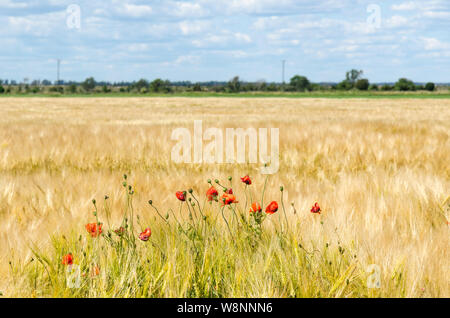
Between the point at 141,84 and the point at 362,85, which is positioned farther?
the point at 141,84

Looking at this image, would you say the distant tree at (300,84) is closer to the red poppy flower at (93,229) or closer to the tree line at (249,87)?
the tree line at (249,87)

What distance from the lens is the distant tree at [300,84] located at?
4019 inches

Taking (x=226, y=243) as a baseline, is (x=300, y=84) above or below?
above

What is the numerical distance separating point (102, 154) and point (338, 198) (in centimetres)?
356

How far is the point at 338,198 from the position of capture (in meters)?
2.78

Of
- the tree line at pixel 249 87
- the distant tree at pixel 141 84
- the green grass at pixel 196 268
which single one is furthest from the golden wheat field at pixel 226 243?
the distant tree at pixel 141 84

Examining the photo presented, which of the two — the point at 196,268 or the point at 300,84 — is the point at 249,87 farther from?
the point at 196,268

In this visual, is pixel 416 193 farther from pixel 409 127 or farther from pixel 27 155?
pixel 409 127

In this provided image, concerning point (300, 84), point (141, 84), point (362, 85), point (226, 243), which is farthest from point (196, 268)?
point (141, 84)

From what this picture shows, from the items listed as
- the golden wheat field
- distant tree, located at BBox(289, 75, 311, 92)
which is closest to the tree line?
distant tree, located at BBox(289, 75, 311, 92)

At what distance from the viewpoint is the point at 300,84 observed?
103 meters

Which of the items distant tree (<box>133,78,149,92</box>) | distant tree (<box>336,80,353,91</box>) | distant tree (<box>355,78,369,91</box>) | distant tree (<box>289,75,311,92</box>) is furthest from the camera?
distant tree (<box>133,78,149,92</box>)

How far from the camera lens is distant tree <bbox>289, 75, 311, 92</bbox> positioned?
10208 centimetres

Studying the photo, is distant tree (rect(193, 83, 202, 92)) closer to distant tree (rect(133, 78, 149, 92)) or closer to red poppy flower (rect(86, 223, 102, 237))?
distant tree (rect(133, 78, 149, 92))
